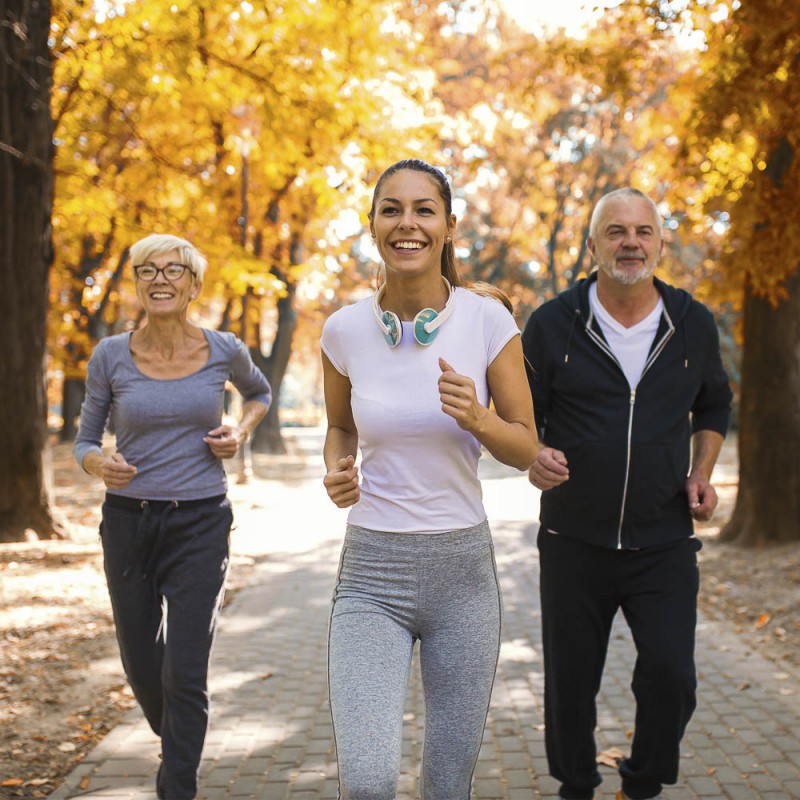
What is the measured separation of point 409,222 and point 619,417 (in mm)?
1301

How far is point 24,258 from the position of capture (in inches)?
407

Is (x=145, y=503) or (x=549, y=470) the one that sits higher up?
(x=549, y=470)

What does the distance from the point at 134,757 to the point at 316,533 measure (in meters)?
8.01

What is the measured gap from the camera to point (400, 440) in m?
2.97

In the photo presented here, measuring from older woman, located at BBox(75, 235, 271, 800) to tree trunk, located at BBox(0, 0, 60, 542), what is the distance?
653cm

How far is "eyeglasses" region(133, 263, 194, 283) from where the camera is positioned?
4.25 meters

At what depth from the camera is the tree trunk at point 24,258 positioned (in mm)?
10227

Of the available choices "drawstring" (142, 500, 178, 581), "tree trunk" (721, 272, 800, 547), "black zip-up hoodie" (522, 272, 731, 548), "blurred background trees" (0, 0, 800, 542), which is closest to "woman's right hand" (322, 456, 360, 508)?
"black zip-up hoodie" (522, 272, 731, 548)

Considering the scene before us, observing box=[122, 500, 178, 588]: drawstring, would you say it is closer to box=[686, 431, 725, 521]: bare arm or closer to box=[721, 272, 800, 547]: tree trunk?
box=[686, 431, 725, 521]: bare arm

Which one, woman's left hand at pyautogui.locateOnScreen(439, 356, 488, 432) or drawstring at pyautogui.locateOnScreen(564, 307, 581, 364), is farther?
drawstring at pyautogui.locateOnScreen(564, 307, 581, 364)

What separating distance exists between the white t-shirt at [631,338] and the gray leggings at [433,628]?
1195 mm

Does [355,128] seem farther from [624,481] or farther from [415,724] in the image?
[624,481]

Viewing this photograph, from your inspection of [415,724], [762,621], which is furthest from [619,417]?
[762,621]

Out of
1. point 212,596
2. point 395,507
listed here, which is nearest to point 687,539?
point 395,507
